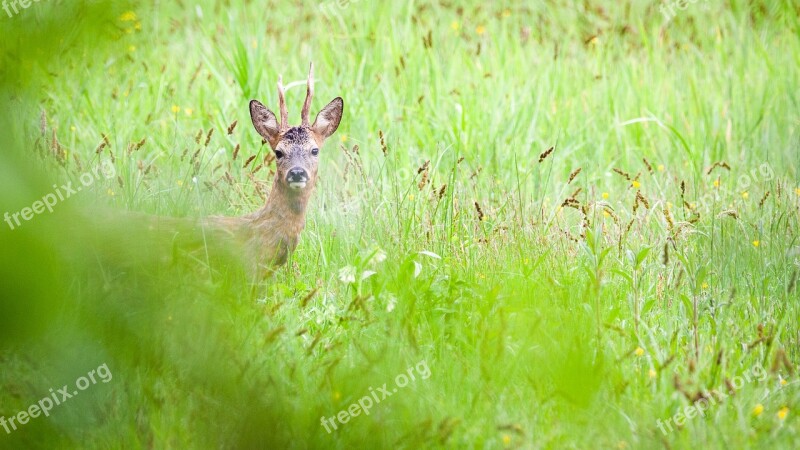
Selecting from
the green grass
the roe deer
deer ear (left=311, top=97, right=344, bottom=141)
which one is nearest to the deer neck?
the roe deer

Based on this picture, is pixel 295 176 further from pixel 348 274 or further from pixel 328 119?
pixel 348 274

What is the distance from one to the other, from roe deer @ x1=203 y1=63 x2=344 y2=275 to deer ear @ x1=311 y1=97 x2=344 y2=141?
25 mm

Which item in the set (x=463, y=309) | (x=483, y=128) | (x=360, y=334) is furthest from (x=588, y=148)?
(x=360, y=334)

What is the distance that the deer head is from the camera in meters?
5.03

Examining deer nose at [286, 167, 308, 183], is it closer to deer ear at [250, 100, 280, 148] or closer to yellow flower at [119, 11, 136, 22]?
deer ear at [250, 100, 280, 148]

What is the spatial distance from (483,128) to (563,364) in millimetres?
5209

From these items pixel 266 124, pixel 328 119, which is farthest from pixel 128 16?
pixel 328 119

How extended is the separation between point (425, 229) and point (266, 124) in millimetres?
1009

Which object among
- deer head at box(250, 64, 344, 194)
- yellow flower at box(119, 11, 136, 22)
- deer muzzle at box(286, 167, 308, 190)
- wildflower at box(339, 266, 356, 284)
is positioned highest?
deer head at box(250, 64, 344, 194)

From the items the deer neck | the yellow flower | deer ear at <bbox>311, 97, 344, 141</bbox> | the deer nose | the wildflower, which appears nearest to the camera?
the yellow flower

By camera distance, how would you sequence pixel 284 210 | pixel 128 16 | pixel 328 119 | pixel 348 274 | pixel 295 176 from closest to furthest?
pixel 128 16
pixel 348 274
pixel 295 176
pixel 284 210
pixel 328 119

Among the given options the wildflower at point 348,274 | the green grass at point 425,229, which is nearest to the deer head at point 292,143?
the green grass at point 425,229

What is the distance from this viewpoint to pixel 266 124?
17.2 ft

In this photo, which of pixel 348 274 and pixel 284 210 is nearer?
pixel 348 274
